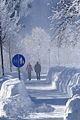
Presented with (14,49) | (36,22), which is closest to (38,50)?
(14,49)

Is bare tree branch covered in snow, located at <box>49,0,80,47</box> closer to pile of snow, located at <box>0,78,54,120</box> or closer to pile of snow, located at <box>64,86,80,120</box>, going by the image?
pile of snow, located at <box>0,78,54,120</box>

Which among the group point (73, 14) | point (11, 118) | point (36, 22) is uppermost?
point (36, 22)

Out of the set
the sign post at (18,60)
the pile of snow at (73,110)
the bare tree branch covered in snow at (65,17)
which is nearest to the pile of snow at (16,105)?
the sign post at (18,60)

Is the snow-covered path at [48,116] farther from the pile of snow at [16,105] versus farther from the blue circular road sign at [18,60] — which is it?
the blue circular road sign at [18,60]

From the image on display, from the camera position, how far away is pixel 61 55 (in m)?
112

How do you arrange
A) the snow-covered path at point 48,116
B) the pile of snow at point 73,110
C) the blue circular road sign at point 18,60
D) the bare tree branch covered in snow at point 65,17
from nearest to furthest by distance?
the pile of snow at point 73,110
the snow-covered path at point 48,116
the bare tree branch covered in snow at point 65,17
the blue circular road sign at point 18,60

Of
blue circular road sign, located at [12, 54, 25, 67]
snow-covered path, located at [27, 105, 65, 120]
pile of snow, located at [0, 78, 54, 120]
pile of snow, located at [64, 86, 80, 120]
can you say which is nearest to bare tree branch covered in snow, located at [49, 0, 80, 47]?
blue circular road sign, located at [12, 54, 25, 67]

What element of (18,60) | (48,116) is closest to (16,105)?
(48,116)

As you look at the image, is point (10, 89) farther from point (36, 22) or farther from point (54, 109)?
point (36, 22)

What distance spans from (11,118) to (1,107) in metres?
2.01

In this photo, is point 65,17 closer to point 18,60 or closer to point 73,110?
point 18,60

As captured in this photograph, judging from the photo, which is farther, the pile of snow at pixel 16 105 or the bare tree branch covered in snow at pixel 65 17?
the bare tree branch covered in snow at pixel 65 17

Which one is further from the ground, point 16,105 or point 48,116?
point 16,105

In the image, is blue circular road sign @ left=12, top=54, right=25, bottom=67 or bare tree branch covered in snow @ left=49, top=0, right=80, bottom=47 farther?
blue circular road sign @ left=12, top=54, right=25, bottom=67
